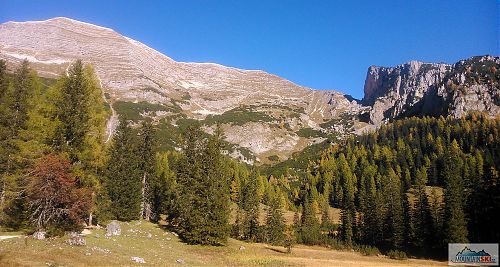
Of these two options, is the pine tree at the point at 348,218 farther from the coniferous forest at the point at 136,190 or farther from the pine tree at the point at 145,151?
the pine tree at the point at 145,151

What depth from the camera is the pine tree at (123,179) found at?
191ft

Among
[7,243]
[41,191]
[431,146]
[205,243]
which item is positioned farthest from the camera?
[431,146]

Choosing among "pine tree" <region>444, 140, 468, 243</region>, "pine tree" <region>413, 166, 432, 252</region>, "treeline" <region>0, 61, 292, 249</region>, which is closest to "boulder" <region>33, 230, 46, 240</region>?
"treeline" <region>0, 61, 292, 249</region>

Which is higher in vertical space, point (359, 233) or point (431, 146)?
point (431, 146)

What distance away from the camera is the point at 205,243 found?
49938 millimetres

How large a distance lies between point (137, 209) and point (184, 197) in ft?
29.6

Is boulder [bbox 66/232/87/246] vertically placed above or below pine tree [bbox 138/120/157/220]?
below

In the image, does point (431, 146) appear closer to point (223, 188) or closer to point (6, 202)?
point (223, 188)

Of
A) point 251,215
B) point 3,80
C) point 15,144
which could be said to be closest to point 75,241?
point 15,144

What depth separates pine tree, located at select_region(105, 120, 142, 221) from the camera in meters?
58.1

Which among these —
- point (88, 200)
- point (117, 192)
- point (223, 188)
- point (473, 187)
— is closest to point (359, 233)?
point (473, 187)

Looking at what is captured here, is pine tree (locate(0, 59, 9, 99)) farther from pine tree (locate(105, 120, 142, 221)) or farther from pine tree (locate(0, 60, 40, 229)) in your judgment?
pine tree (locate(105, 120, 142, 221))

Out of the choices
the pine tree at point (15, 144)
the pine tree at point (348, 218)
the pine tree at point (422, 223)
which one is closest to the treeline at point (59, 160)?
the pine tree at point (15, 144)

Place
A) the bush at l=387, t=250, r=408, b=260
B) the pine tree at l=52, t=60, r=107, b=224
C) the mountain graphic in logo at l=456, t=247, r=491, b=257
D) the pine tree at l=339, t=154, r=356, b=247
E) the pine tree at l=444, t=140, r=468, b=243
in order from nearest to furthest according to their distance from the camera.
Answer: the pine tree at l=52, t=60, r=107, b=224
the mountain graphic in logo at l=456, t=247, r=491, b=257
the pine tree at l=444, t=140, r=468, b=243
the bush at l=387, t=250, r=408, b=260
the pine tree at l=339, t=154, r=356, b=247
